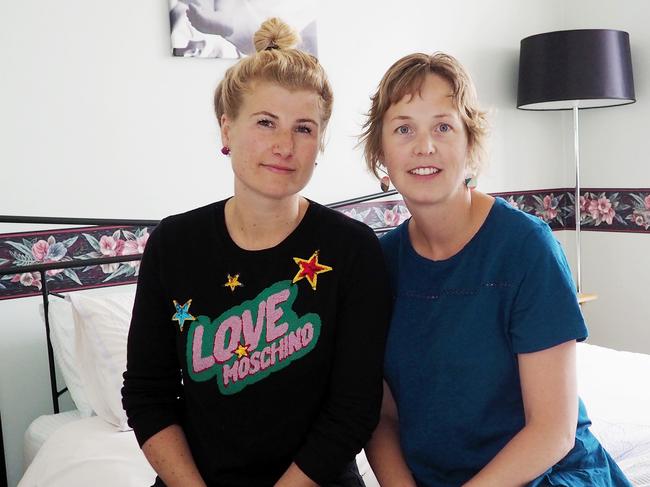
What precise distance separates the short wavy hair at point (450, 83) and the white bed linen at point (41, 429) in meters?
1.35

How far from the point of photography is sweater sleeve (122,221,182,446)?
1.39 m

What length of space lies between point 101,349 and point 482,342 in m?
1.14

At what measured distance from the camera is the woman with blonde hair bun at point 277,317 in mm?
1299

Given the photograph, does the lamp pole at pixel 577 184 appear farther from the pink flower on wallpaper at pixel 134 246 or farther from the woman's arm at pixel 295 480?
the woman's arm at pixel 295 480

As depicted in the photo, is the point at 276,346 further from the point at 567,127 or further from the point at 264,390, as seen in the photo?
the point at 567,127

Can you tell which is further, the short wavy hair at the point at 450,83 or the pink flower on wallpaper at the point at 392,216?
the pink flower on wallpaper at the point at 392,216

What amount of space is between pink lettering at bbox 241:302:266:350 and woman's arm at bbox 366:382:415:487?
0.26m

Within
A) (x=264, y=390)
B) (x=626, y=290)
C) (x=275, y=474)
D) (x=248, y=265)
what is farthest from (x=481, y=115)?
(x=626, y=290)

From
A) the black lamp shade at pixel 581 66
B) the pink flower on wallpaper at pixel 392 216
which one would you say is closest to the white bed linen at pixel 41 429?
the pink flower on wallpaper at pixel 392 216

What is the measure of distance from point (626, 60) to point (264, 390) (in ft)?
8.02

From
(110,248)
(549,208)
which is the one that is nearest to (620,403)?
(110,248)

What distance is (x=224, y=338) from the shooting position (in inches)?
52.1

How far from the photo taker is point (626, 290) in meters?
3.46

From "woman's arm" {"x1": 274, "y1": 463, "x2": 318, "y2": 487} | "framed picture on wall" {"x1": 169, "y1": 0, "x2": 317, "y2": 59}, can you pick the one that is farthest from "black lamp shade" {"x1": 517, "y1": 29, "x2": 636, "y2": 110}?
"woman's arm" {"x1": 274, "y1": 463, "x2": 318, "y2": 487}
